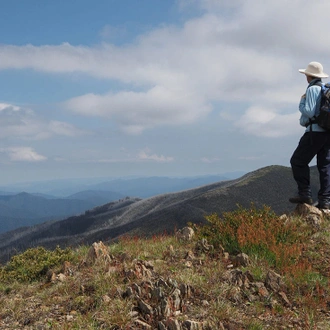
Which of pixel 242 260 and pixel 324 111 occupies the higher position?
pixel 324 111

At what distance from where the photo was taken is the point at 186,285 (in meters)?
4.79

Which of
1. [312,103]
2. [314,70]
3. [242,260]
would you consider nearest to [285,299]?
[242,260]

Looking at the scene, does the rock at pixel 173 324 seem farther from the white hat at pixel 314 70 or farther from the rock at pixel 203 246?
the white hat at pixel 314 70

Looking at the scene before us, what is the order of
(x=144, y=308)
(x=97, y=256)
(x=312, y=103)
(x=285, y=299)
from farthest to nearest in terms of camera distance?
1. (x=312, y=103)
2. (x=97, y=256)
3. (x=285, y=299)
4. (x=144, y=308)

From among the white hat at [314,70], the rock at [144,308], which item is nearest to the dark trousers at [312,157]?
the white hat at [314,70]

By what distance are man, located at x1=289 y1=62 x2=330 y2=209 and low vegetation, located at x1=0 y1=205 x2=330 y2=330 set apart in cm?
214

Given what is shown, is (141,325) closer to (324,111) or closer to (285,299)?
(285,299)

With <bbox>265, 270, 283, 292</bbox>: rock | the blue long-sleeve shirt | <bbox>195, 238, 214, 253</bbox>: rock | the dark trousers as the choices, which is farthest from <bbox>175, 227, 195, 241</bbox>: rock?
the blue long-sleeve shirt

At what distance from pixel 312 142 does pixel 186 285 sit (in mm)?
6187

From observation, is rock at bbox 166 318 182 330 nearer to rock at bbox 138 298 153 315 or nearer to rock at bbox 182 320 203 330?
rock at bbox 182 320 203 330

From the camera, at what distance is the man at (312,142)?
29.0ft

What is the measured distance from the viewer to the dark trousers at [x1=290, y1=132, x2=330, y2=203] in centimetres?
905

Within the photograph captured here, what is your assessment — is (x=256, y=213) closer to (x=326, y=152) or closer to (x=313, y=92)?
(x=326, y=152)

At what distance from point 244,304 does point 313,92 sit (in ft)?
21.4
